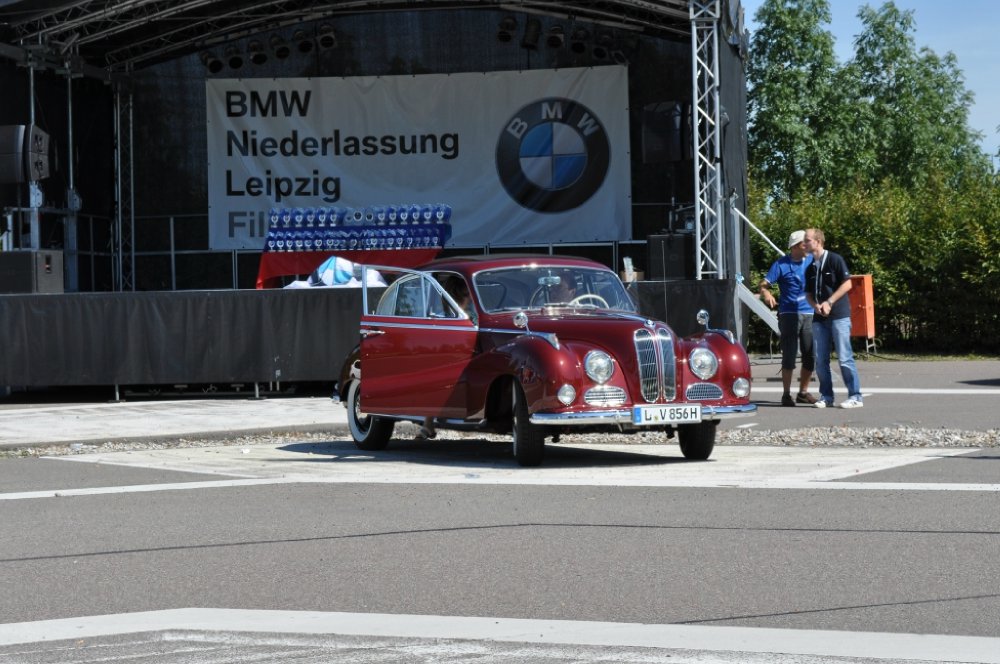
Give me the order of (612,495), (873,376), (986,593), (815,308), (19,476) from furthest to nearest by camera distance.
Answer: (873,376) < (815,308) < (19,476) < (612,495) < (986,593)

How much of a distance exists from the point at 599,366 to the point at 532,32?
57.3 ft

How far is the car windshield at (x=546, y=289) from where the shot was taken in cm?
1216

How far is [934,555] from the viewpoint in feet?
22.7

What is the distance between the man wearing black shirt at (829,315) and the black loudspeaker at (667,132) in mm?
5939

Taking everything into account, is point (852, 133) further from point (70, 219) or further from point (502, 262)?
point (502, 262)

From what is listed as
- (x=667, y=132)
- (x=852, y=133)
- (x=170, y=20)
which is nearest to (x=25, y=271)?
(x=170, y=20)

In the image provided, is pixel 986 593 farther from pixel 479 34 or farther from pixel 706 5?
pixel 479 34

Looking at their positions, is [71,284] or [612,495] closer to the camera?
[612,495]

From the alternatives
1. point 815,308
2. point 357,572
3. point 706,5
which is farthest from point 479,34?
point 357,572

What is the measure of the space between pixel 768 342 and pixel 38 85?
14.5 meters

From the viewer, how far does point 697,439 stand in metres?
11.5

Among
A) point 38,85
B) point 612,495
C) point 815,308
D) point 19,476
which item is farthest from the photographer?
point 38,85

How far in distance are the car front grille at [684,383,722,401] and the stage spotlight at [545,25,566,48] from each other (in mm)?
17121

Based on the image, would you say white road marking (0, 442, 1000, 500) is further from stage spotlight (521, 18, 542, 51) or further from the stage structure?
stage spotlight (521, 18, 542, 51)
